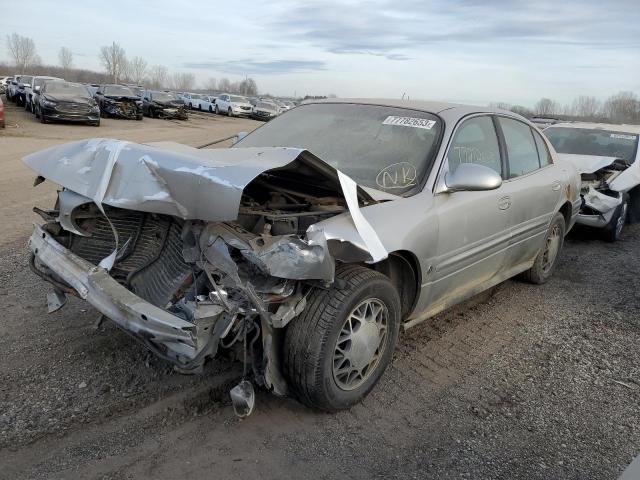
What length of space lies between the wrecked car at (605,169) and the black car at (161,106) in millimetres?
25546

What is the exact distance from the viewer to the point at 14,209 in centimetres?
720

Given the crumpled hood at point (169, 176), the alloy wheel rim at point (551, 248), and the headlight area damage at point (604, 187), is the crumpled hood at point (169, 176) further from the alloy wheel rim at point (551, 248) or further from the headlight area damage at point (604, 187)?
the headlight area damage at point (604, 187)

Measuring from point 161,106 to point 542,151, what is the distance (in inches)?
1131

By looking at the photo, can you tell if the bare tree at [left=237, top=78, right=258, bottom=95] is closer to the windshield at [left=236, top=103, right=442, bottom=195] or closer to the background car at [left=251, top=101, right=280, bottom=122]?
the background car at [left=251, top=101, right=280, bottom=122]

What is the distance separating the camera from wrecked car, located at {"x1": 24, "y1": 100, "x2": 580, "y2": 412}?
2.72 meters

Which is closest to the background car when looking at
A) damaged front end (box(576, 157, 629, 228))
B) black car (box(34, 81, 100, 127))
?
black car (box(34, 81, 100, 127))

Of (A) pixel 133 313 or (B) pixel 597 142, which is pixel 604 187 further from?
(A) pixel 133 313

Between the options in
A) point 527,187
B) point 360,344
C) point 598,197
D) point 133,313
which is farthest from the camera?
point 598,197

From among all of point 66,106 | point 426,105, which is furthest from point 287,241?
point 66,106

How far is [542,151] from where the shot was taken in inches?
207

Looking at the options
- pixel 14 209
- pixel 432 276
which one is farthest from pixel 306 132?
pixel 14 209

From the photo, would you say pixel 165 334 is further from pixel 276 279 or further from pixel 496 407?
pixel 496 407

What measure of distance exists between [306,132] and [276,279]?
1.81 meters

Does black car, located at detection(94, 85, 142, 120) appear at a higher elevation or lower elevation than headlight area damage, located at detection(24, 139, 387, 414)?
lower
